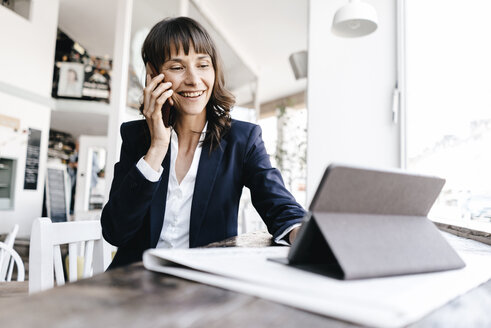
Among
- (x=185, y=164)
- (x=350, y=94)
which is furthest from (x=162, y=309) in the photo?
(x=350, y=94)

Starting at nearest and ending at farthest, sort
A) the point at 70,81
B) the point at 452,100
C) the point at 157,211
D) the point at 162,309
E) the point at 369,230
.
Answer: the point at 162,309
the point at 369,230
the point at 157,211
the point at 452,100
the point at 70,81

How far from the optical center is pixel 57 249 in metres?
1.08

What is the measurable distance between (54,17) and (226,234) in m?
7.14

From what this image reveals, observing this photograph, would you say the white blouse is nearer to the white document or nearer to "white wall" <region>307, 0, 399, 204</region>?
the white document

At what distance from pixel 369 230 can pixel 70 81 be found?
7708 millimetres

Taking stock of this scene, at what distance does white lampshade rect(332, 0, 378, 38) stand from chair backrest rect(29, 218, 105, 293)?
2350 mm

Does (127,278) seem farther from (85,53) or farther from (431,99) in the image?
(85,53)

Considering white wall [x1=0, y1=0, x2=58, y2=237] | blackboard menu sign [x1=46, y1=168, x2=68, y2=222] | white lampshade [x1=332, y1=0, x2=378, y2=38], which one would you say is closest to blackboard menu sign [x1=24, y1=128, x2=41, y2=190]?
white wall [x1=0, y1=0, x2=58, y2=237]

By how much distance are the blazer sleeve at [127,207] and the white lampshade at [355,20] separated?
2.26 m

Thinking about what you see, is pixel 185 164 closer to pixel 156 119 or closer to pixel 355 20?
pixel 156 119

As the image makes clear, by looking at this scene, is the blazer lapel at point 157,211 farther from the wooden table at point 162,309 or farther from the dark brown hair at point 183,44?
the wooden table at point 162,309

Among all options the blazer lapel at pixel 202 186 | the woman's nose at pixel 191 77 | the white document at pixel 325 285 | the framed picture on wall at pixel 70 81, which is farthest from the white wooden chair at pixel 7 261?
the framed picture on wall at pixel 70 81

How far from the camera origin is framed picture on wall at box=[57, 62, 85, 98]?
7.21 metres

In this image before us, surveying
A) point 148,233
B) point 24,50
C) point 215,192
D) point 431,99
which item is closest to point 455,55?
point 431,99
